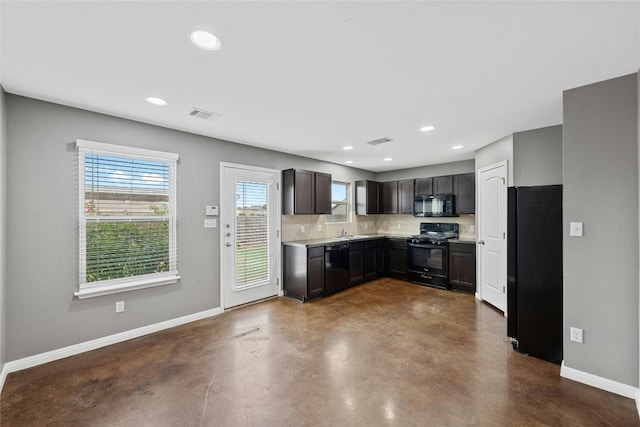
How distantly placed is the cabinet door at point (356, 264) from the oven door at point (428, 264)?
3.50 ft

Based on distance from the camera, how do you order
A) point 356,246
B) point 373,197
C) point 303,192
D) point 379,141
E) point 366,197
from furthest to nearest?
point 373,197, point 366,197, point 356,246, point 303,192, point 379,141

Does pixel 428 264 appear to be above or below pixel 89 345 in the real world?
above

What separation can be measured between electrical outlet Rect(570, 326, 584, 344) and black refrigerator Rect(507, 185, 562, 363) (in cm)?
24

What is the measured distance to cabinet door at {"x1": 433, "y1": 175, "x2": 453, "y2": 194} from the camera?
5.37m

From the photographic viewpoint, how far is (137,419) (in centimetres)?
188

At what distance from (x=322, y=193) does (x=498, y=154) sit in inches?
111

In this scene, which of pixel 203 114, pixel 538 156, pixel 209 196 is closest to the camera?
pixel 203 114

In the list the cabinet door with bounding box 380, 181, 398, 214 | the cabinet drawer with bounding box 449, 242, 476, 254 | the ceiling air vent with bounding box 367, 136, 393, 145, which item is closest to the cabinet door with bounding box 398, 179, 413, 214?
the cabinet door with bounding box 380, 181, 398, 214

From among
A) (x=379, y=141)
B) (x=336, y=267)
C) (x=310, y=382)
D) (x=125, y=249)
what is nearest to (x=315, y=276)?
(x=336, y=267)

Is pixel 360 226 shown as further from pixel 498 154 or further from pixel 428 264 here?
pixel 498 154

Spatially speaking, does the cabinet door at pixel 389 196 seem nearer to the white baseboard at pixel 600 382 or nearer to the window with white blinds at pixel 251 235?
the window with white blinds at pixel 251 235

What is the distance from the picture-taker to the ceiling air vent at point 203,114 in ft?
9.39

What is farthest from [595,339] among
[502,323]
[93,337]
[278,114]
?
[93,337]

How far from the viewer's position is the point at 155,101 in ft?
8.61
